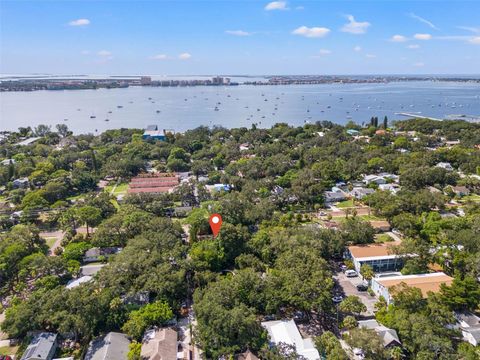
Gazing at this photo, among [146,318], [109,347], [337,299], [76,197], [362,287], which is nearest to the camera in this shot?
[109,347]

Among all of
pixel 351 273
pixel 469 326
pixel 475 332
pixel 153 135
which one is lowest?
pixel 351 273

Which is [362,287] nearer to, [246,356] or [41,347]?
[246,356]

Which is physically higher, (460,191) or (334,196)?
(460,191)

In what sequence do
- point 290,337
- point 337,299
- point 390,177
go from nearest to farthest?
point 290,337, point 337,299, point 390,177

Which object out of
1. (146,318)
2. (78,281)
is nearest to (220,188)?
(78,281)

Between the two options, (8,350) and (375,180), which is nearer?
(8,350)

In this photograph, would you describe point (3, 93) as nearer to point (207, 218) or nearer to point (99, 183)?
point (99, 183)

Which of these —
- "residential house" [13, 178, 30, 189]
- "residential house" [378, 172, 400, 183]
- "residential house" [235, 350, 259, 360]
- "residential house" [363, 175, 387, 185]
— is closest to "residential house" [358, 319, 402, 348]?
"residential house" [235, 350, 259, 360]
